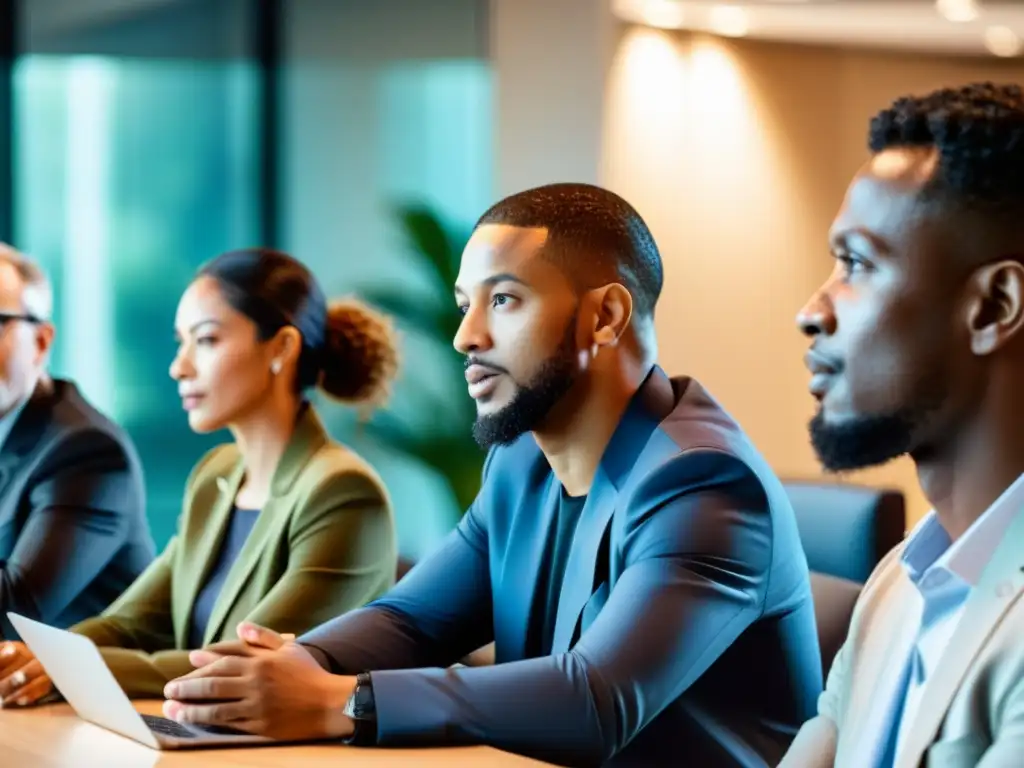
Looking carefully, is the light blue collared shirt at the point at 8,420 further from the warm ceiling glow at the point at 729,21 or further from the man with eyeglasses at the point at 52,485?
the warm ceiling glow at the point at 729,21

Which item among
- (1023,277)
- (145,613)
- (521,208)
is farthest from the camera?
(145,613)

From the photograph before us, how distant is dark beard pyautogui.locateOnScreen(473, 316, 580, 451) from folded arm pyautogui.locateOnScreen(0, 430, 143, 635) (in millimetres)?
1213

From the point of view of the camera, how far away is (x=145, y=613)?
294 centimetres

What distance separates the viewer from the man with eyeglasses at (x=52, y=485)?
3014mm

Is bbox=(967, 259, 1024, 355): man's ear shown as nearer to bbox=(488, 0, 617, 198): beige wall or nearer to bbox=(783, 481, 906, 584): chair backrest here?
bbox=(783, 481, 906, 584): chair backrest

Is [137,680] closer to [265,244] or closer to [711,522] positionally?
[711,522]

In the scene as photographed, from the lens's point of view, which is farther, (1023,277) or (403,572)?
(403,572)

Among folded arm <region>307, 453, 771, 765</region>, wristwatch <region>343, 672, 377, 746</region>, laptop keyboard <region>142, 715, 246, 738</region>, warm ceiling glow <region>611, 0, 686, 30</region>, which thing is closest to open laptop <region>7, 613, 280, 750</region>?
laptop keyboard <region>142, 715, 246, 738</region>

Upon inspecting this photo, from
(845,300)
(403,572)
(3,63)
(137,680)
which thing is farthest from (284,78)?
(845,300)

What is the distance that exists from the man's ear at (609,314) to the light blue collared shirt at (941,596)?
771 mm

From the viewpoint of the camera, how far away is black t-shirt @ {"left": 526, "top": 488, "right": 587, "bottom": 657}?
87.0 inches

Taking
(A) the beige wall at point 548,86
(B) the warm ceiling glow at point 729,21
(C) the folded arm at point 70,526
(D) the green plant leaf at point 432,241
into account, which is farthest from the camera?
(B) the warm ceiling glow at point 729,21

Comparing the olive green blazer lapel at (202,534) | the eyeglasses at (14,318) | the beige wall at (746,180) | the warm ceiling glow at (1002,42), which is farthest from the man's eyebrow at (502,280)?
the warm ceiling glow at (1002,42)

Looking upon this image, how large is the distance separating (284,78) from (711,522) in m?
5.22
